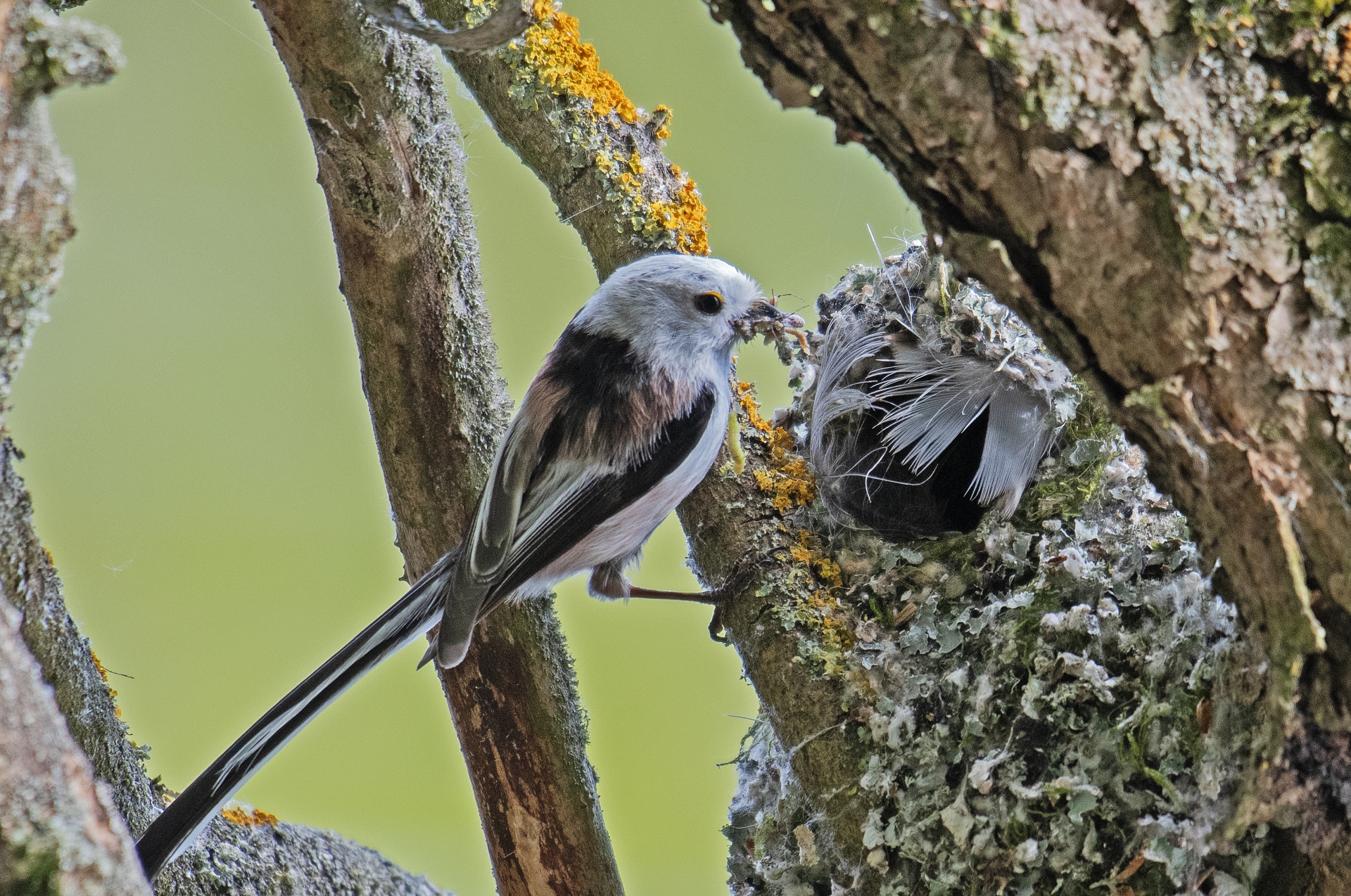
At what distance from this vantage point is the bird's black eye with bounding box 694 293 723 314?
169cm

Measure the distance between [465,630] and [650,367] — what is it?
53 centimetres

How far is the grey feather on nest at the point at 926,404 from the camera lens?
1665 mm

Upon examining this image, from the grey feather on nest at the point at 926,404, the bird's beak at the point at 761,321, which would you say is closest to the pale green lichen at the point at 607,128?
the bird's beak at the point at 761,321

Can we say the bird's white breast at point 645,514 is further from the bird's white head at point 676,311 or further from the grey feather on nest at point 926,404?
the grey feather on nest at point 926,404

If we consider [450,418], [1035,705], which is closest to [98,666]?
[450,418]

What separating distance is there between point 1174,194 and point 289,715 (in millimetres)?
1207

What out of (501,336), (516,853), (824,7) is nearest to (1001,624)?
(516,853)

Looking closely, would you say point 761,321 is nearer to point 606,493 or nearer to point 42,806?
point 606,493

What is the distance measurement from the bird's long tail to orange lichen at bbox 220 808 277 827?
0.21 m

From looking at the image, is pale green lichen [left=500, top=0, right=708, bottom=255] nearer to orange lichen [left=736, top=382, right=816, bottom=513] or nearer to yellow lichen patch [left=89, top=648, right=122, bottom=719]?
orange lichen [left=736, top=382, right=816, bottom=513]

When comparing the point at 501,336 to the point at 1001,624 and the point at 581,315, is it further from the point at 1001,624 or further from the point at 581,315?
the point at 1001,624

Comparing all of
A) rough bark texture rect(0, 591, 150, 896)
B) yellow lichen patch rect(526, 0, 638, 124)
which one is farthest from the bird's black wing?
rough bark texture rect(0, 591, 150, 896)

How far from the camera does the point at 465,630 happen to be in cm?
142

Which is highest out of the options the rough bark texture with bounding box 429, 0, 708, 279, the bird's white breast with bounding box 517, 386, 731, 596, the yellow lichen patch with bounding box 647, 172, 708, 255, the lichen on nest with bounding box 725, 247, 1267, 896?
the rough bark texture with bounding box 429, 0, 708, 279
